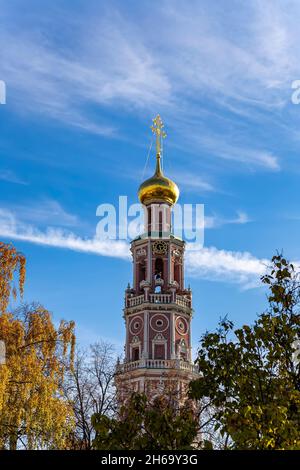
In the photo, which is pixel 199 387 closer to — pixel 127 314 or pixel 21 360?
pixel 21 360

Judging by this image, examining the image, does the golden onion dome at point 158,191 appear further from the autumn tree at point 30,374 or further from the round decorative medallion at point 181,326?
the autumn tree at point 30,374

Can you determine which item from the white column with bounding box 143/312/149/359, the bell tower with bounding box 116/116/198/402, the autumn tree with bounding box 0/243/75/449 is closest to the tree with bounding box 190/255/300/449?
the autumn tree with bounding box 0/243/75/449

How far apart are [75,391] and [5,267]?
9.90 meters

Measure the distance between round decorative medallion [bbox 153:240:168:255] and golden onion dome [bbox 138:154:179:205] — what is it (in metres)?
3.33

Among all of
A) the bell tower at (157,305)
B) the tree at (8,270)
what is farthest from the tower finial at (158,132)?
the tree at (8,270)

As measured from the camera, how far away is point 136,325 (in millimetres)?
47625

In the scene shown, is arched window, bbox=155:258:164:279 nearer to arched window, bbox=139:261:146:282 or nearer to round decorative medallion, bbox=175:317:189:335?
arched window, bbox=139:261:146:282

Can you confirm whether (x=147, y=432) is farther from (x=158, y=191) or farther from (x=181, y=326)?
(x=158, y=191)

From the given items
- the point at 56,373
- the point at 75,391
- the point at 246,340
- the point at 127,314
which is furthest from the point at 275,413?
the point at 127,314

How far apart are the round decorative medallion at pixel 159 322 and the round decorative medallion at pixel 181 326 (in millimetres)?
817

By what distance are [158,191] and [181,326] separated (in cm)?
1038

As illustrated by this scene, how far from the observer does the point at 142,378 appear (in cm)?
4441
